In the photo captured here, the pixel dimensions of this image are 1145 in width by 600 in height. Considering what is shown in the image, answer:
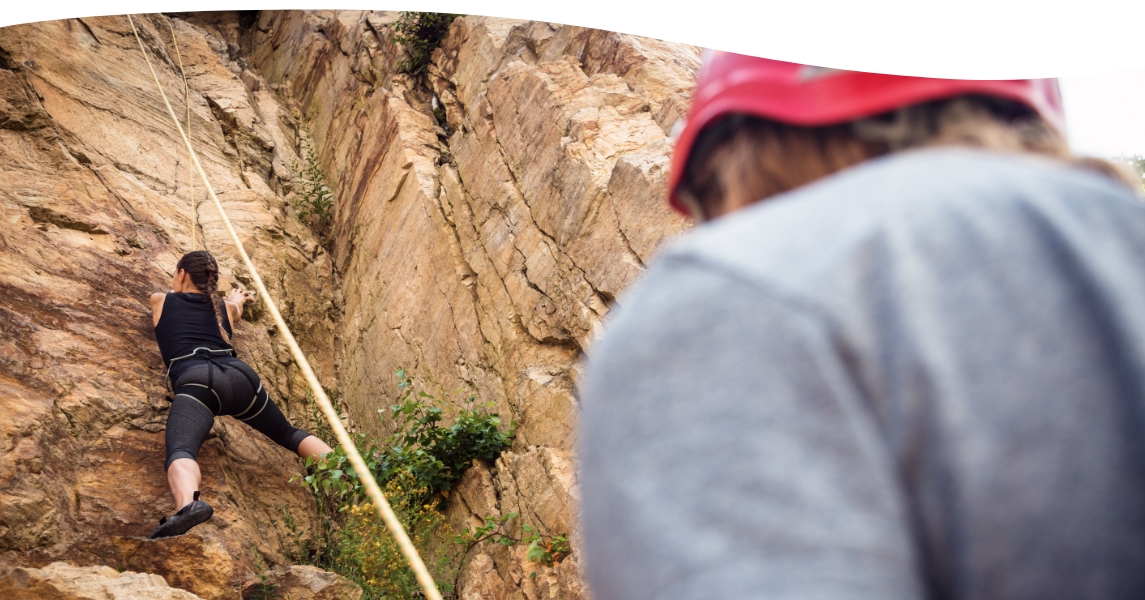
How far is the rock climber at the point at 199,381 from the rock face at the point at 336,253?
194mm

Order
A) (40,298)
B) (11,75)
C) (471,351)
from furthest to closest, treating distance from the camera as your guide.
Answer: (11,75), (471,351), (40,298)

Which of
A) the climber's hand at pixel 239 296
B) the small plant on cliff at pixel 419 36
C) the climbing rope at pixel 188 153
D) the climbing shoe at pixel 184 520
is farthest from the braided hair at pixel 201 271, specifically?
the small plant on cliff at pixel 419 36

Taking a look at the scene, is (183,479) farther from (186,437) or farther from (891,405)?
(891,405)

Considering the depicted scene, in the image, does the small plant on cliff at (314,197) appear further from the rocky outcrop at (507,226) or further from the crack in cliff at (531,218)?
the crack in cliff at (531,218)

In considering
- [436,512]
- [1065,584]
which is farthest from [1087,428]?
[436,512]

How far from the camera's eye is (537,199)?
5.09 meters

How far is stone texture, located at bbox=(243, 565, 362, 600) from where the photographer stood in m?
3.50

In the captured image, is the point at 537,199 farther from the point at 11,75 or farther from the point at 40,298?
the point at 11,75

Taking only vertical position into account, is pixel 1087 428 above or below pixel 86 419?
above

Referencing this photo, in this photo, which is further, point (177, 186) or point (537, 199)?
point (177, 186)

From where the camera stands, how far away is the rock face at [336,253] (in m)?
3.77

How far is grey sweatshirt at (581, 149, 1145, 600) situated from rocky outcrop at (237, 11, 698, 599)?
3.25 metres

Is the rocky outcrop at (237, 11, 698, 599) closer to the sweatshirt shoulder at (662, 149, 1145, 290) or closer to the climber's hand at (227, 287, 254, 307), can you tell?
the climber's hand at (227, 287, 254, 307)

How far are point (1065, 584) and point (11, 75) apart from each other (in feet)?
23.0
